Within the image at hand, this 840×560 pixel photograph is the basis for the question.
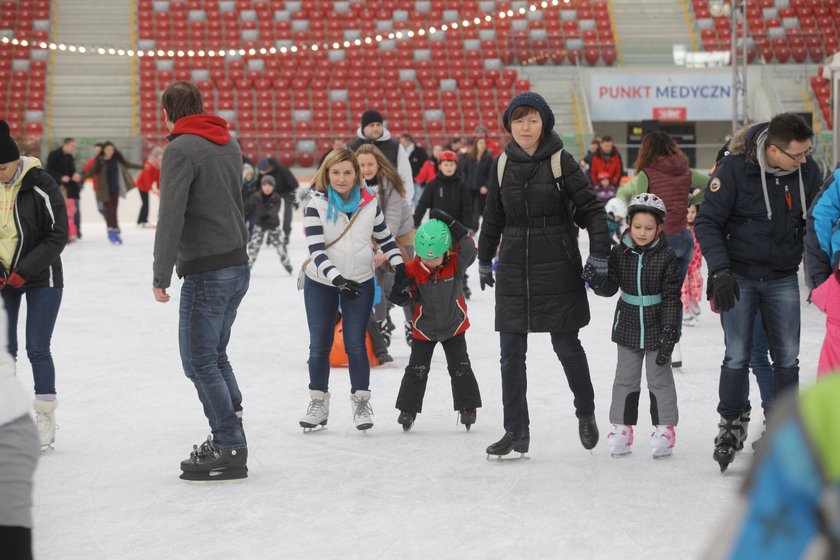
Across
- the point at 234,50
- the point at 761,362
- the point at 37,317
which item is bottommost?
the point at 761,362

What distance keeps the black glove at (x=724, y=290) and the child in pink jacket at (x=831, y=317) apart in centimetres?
29

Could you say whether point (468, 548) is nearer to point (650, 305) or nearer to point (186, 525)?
point (186, 525)

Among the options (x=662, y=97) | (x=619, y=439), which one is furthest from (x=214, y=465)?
(x=662, y=97)

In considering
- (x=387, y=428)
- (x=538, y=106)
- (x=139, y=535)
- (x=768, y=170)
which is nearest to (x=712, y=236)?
(x=768, y=170)

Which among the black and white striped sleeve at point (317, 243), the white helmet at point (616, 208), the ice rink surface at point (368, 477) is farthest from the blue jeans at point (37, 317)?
the white helmet at point (616, 208)

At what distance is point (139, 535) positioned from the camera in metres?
3.31

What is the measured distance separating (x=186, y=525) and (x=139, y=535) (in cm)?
15

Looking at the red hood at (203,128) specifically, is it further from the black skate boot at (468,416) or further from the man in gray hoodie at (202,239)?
the black skate boot at (468,416)

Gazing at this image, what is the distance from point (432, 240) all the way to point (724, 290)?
1.33 meters

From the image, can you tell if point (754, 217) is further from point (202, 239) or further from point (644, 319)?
point (202, 239)

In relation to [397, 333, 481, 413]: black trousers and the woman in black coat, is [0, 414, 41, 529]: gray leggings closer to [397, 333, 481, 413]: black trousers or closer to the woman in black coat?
the woman in black coat

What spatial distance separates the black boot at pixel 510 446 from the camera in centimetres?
415

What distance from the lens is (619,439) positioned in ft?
13.7

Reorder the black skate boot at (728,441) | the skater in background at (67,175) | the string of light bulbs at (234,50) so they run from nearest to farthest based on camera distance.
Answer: the black skate boot at (728,441)
the skater in background at (67,175)
the string of light bulbs at (234,50)
